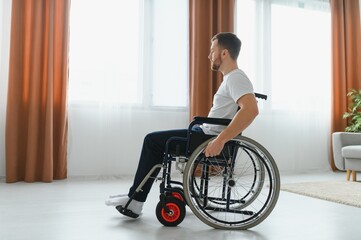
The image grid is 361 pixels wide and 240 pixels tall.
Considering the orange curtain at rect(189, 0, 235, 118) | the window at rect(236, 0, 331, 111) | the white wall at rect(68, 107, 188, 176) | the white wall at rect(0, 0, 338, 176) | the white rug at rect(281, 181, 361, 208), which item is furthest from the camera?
the window at rect(236, 0, 331, 111)

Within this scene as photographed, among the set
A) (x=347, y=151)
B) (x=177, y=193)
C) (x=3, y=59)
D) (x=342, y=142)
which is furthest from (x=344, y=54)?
(x=3, y=59)

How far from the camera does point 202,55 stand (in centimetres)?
358

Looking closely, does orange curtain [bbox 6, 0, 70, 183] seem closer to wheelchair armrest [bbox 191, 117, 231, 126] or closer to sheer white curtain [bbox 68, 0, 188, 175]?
sheer white curtain [bbox 68, 0, 188, 175]

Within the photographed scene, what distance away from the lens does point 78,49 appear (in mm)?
3215

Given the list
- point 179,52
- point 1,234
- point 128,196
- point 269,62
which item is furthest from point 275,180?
point 269,62

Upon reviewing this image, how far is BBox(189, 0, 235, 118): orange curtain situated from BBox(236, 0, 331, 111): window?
450mm

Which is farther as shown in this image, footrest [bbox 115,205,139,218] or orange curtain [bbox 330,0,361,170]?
orange curtain [bbox 330,0,361,170]

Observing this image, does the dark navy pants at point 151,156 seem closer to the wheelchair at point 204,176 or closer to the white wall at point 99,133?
the wheelchair at point 204,176

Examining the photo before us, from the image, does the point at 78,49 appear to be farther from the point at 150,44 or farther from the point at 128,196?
the point at 128,196

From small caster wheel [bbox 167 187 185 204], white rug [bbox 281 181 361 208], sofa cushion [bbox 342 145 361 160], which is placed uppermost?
sofa cushion [bbox 342 145 361 160]

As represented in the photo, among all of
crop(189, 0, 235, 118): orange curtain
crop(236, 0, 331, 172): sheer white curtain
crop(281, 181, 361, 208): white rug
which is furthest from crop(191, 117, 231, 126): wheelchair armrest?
crop(236, 0, 331, 172): sheer white curtain

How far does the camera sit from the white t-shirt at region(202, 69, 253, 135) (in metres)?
1.47

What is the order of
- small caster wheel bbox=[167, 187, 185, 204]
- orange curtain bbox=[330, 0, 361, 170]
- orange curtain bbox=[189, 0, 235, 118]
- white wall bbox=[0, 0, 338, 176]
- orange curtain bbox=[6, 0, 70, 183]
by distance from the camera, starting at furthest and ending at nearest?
orange curtain bbox=[330, 0, 361, 170] → orange curtain bbox=[189, 0, 235, 118] → white wall bbox=[0, 0, 338, 176] → orange curtain bbox=[6, 0, 70, 183] → small caster wheel bbox=[167, 187, 185, 204]

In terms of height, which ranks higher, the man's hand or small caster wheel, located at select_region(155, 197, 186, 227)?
the man's hand
